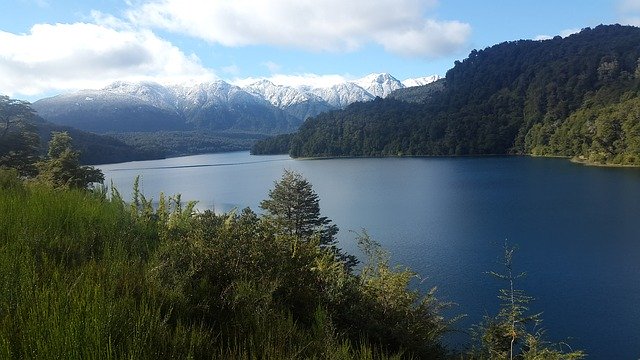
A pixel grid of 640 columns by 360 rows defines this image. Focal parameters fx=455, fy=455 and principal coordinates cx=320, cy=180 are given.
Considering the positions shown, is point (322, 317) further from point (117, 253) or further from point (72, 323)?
point (72, 323)

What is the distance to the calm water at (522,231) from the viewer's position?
24.3 m

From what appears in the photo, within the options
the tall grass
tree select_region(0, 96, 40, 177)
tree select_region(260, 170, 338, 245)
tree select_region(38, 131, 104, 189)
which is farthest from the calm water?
the tall grass

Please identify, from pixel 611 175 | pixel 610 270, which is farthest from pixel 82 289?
pixel 611 175

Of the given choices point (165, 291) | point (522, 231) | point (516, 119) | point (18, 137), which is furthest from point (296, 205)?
point (516, 119)

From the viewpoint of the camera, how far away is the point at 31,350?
6.27ft

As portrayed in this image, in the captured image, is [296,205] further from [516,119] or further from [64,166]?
[516,119]

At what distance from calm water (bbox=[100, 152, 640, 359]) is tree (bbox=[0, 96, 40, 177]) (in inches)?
469

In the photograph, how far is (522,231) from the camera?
141 ft

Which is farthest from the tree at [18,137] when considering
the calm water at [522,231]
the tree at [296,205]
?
the tree at [296,205]

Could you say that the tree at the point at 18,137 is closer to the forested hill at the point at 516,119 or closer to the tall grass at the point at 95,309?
the tall grass at the point at 95,309

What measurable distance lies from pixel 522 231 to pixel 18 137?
42.1m

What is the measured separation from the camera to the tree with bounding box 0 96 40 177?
1137 inches

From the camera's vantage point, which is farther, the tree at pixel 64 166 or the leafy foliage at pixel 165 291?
the tree at pixel 64 166

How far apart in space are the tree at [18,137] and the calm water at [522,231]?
1192 cm
